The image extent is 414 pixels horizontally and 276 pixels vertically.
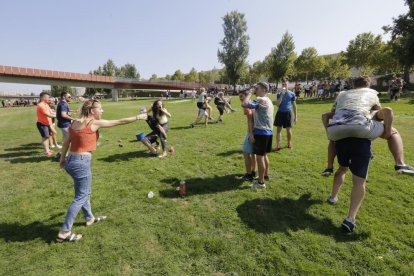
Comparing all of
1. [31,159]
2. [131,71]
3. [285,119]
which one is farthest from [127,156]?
[131,71]

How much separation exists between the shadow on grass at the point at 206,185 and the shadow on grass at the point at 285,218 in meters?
0.87

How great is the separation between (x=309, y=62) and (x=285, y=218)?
Result: 68707mm

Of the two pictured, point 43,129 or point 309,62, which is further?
point 309,62

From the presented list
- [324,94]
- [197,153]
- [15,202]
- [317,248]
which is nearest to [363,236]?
[317,248]

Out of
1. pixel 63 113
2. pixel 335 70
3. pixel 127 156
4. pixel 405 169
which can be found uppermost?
pixel 335 70

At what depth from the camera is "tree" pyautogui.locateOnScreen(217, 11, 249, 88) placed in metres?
56.1

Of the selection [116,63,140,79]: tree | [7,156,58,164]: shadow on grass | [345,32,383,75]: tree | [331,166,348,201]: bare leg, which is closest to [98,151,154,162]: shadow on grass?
[7,156,58,164]: shadow on grass

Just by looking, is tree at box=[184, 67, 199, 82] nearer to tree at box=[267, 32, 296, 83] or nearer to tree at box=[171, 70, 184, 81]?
tree at box=[171, 70, 184, 81]

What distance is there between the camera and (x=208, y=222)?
448cm

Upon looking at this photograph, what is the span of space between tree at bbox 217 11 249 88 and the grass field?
51146mm

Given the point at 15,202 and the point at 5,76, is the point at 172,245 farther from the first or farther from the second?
the point at 5,76

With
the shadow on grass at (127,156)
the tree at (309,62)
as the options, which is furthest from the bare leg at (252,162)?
the tree at (309,62)

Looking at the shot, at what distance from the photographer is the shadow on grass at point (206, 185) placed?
564 centimetres

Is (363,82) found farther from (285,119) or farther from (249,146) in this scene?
(285,119)
